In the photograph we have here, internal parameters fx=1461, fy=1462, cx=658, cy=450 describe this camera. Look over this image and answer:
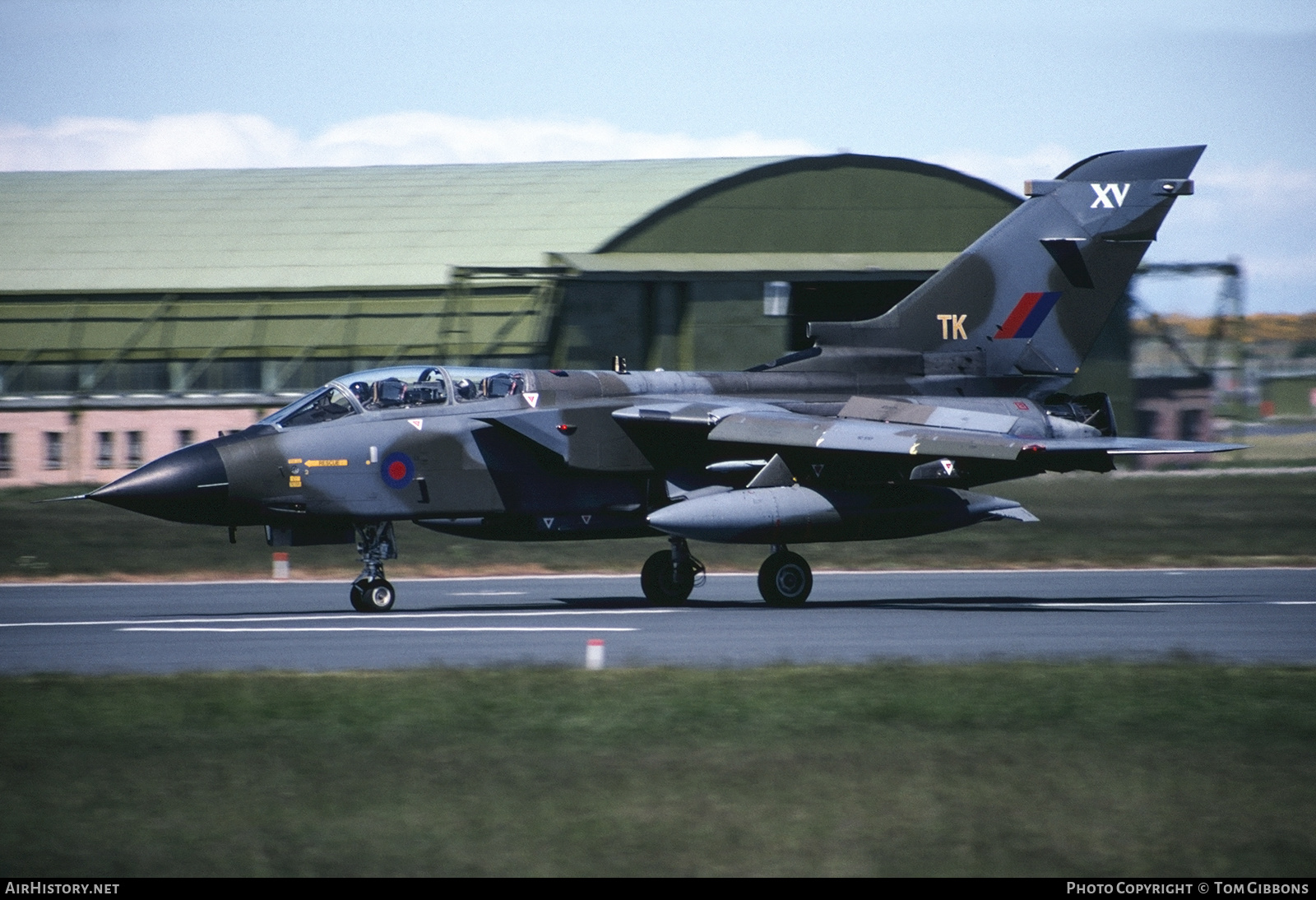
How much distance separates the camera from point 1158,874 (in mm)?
6508

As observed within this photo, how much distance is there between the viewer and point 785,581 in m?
18.2

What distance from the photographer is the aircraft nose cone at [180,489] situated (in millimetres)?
15750

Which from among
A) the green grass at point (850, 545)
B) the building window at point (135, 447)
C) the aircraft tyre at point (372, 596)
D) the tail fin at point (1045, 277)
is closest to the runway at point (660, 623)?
the aircraft tyre at point (372, 596)

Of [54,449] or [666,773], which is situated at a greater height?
[54,449]

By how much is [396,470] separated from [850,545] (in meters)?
11.7

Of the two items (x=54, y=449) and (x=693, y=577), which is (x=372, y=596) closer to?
(x=693, y=577)

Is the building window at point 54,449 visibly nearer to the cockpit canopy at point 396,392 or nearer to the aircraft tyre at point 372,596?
the cockpit canopy at point 396,392

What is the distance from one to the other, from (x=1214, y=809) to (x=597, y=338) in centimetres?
2893

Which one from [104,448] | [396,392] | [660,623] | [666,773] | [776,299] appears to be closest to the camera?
[666,773]

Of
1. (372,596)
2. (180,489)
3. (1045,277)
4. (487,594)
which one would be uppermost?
(1045,277)

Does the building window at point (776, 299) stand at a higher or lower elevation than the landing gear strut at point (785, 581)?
higher

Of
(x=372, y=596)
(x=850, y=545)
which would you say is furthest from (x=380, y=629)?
(x=850, y=545)

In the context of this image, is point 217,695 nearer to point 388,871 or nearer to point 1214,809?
point 388,871

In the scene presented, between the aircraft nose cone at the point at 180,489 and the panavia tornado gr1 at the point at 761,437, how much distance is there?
0.08 ft
